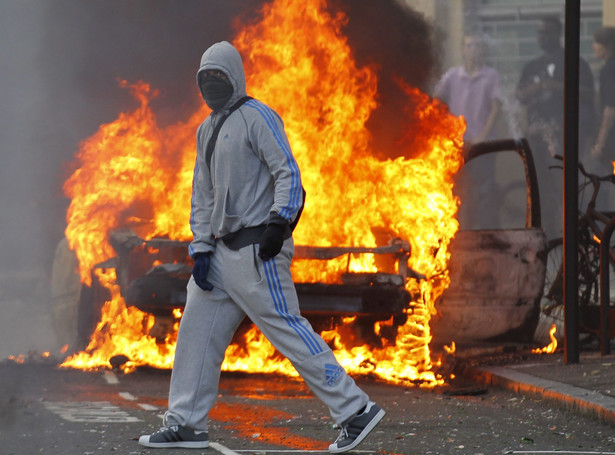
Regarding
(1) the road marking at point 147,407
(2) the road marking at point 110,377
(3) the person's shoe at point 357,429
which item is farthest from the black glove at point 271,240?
(2) the road marking at point 110,377

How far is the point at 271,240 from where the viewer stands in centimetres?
554

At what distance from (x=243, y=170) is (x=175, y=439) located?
126 centimetres

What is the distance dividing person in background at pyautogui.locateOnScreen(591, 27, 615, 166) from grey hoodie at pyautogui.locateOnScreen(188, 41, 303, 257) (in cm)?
1023

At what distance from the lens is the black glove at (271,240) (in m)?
5.53

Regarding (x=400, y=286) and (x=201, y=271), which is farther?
(x=400, y=286)

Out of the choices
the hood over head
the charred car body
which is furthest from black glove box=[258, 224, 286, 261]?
the charred car body

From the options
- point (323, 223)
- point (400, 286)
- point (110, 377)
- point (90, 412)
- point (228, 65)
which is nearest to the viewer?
point (228, 65)

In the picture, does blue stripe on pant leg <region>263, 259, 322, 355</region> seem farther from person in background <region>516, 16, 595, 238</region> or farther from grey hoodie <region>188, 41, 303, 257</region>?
person in background <region>516, 16, 595, 238</region>

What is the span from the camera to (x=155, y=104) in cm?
1112

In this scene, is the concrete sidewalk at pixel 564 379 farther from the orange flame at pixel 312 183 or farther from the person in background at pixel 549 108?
the person in background at pixel 549 108

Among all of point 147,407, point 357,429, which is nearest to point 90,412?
point 147,407

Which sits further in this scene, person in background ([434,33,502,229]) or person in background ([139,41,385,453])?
person in background ([434,33,502,229])

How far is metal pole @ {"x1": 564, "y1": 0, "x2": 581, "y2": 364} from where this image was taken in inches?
347

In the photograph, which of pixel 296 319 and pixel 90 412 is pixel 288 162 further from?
pixel 90 412
